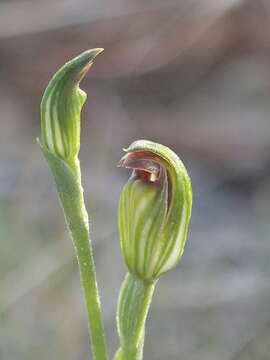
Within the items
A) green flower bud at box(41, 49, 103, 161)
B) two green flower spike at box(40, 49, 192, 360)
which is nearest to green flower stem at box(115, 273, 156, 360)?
two green flower spike at box(40, 49, 192, 360)

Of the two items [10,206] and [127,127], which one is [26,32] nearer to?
[127,127]

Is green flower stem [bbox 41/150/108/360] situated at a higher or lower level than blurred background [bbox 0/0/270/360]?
higher

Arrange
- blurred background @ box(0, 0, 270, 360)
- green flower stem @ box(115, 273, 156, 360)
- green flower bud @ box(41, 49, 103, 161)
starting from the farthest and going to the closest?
blurred background @ box(0, 0, 270, 360)
green flower stem @ box(115, 273, 156, 360)
green flower bud @ box(41, 49, 103, 161)

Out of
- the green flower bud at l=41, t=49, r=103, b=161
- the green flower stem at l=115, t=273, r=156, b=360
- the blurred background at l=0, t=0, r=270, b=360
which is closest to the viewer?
the green flower bud at l=41, t=49, r=103, b=161

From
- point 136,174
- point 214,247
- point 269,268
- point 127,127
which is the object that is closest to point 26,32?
point 127,127

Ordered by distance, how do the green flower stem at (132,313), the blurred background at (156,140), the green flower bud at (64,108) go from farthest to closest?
the blurred background at (156,140) < the green flower stem at (132,313) < the green flower bud at (64,108)

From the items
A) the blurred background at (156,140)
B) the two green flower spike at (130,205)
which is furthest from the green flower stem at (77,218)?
the blurred background at (156,140)

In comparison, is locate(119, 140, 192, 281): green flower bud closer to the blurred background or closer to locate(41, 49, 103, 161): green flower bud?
locate(41, 49, 103, 161): green flower bud

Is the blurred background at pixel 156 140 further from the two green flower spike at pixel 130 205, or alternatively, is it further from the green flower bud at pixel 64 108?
the green flower bud at pixel 64 108
